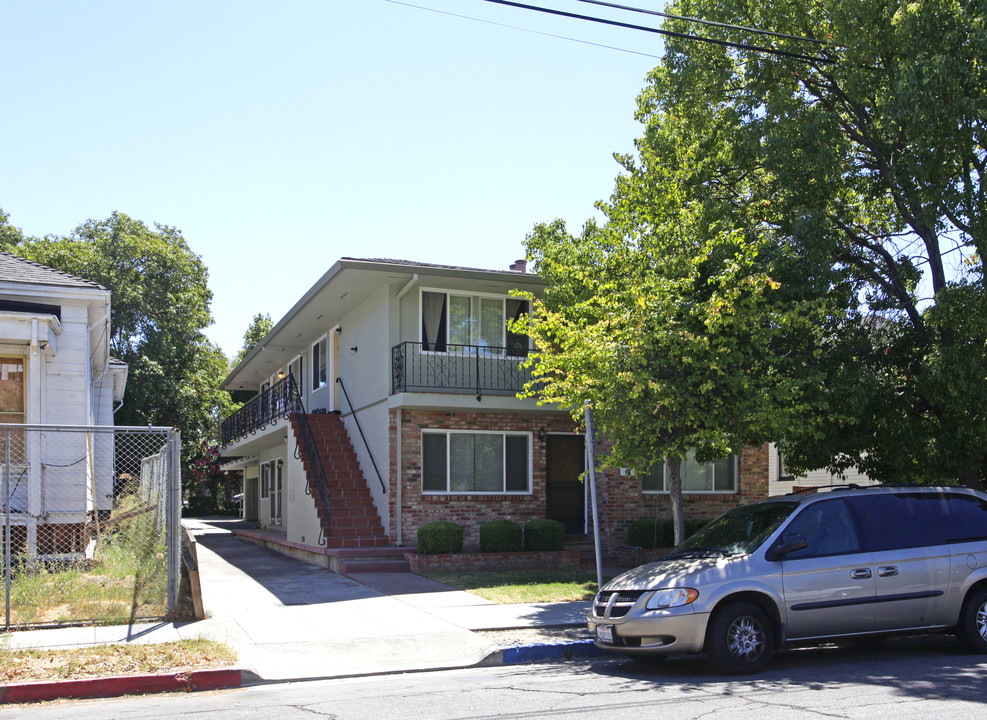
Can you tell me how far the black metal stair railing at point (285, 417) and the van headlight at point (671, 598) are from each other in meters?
10.0

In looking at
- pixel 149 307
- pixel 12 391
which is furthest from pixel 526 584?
pixel 149 307

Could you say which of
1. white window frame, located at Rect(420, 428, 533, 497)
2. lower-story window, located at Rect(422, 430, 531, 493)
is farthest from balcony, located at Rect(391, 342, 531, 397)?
lower-story window, located at Rect(422, 430, 531, 493)

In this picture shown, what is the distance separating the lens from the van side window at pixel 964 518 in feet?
30.8

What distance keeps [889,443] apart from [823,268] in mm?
2795

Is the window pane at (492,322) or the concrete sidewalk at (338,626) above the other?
the window pane at (492,322)

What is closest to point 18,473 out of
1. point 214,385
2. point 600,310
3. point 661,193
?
point 600,310

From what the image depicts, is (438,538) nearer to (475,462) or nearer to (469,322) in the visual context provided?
(475,462)

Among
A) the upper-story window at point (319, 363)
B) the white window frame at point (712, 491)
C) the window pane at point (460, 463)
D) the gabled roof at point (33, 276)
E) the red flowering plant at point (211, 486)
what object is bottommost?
the red flowering plant at point (211, 486)

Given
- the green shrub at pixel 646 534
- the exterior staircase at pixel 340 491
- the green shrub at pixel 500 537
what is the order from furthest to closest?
the green shrub at pixel 646 534 < the exterior staircase at pixel 340 491 < the green shrub at pixel 500 537

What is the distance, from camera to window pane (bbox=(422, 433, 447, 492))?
17891mm

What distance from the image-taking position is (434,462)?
59.0 ft

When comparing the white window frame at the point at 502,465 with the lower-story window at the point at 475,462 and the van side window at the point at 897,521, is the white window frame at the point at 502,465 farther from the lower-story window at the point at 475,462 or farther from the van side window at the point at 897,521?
the van side window at the point at 897,521

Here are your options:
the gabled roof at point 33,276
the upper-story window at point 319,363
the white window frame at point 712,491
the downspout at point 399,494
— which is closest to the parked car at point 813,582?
the downspout at point 399,494

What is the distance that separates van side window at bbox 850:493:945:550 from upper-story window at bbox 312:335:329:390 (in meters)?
16.9
